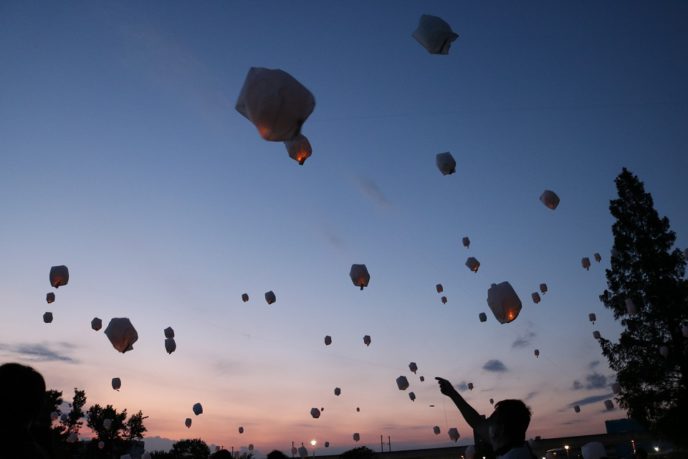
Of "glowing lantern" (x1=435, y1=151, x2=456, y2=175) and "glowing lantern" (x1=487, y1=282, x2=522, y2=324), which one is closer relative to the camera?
"glowing lantern" (x1=487, y1=282, x2=522, y2=324)

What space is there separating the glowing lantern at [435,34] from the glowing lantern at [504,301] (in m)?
2.91

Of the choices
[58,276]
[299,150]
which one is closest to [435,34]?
[299,150]

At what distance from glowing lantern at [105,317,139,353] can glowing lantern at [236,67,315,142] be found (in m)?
5.64

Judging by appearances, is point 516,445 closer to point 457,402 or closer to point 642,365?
point 457,402

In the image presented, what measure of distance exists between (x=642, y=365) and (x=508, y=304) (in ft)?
60.2

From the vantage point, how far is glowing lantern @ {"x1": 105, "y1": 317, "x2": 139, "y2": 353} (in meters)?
8.03

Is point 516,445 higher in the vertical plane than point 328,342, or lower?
lower

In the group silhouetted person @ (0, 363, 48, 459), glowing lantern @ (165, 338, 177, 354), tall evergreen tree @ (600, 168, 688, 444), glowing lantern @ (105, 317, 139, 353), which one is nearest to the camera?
silhouetted person @ (0, 363, 48, 459)

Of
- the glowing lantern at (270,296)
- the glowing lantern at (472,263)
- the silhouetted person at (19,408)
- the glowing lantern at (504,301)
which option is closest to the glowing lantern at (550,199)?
the glowing lantern at (472,263)

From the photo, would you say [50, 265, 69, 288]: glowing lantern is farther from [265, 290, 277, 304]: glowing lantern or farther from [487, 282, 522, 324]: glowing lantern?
[487, 282, 522, 324]: glowing lantern

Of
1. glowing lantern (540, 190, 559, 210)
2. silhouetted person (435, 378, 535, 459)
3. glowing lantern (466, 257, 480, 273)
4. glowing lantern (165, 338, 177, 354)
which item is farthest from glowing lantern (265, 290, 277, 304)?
silhouetted person (435, 378, 535, 459)

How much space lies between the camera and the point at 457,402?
3.05 metres

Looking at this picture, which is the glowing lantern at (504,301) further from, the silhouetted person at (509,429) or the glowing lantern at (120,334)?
the glowing lantern at (120,334)

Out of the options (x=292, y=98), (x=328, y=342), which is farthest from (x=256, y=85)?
(x=328, y=342)
